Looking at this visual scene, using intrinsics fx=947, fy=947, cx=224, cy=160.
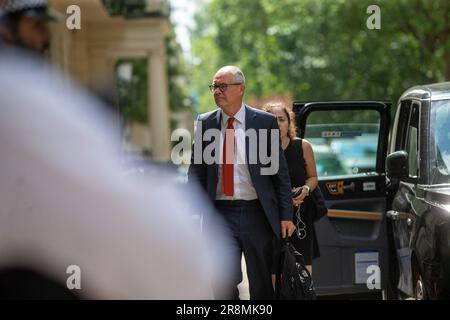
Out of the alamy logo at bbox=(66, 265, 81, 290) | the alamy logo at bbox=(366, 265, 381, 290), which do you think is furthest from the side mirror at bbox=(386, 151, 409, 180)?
the alamy logo at bbox=(66, 265, 81, 290)

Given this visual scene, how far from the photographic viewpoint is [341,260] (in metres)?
8.22

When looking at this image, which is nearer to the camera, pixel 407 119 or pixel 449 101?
pixel 449 101

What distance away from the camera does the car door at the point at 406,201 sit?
23.4ft

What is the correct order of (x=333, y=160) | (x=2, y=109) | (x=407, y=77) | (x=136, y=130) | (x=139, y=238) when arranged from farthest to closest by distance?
(x=136, y=130)
(x=407, y=77)
(x=333, y=160)
(x=139, y=238)
(x=2, y=109)

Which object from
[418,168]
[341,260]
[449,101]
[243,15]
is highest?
[243,15]

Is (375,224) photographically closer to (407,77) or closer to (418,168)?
(418,168)

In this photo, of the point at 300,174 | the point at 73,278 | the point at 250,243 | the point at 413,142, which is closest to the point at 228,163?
the point at 250,243

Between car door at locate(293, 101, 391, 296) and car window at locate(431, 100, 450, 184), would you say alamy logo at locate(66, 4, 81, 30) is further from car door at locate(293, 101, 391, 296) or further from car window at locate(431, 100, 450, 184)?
car window at locate(431, 100, 450, 184)

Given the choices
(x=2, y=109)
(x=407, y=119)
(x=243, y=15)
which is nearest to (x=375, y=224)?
(x=407, y=119)

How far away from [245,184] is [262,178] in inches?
5.0

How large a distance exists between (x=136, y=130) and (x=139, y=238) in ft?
175

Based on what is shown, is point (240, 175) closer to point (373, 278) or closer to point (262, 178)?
point (262, 178)

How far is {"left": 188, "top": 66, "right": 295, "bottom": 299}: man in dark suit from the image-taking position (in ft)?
21.2
